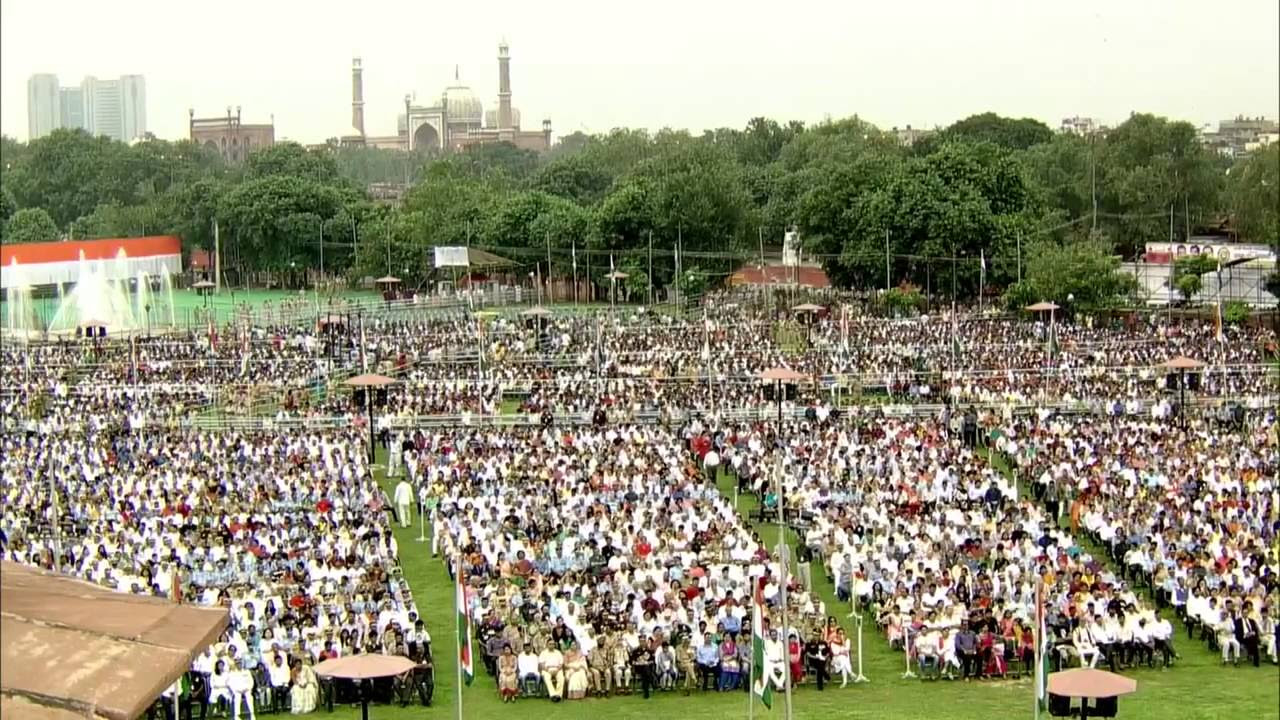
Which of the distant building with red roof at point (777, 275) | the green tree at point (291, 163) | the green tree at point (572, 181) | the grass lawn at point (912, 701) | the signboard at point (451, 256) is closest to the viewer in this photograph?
the grass lawn at point (912, 701)

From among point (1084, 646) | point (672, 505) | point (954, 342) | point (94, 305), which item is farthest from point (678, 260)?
point (1084, 646)

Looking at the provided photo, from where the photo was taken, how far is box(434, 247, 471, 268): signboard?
63.1 m

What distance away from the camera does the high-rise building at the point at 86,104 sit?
13930 mm

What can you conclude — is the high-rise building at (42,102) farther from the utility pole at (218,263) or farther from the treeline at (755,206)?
the utility pole at (218,263)

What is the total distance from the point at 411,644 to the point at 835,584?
19.7 ft

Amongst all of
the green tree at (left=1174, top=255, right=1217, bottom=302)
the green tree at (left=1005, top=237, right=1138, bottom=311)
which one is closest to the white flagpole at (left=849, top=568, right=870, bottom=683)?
the green tree at (left=1005, top=237, right=1138, bottom=311)

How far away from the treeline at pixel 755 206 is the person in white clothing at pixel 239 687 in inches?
1377

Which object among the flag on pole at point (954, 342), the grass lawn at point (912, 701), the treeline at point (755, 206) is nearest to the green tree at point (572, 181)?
the treeline at point (755, 206)

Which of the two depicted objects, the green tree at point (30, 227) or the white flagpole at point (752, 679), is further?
the green tree at point (30, 227)

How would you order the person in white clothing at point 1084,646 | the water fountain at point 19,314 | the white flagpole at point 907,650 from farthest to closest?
the water fountain at point 19,314 < the white flagpole at point 907,650 < the person in white clothing at point 1084,646

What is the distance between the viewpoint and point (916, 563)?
20.1 m

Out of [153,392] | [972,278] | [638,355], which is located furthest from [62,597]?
[972,278]

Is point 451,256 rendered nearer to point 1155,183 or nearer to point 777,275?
point 777,275

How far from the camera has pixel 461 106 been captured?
16938 centimetres
